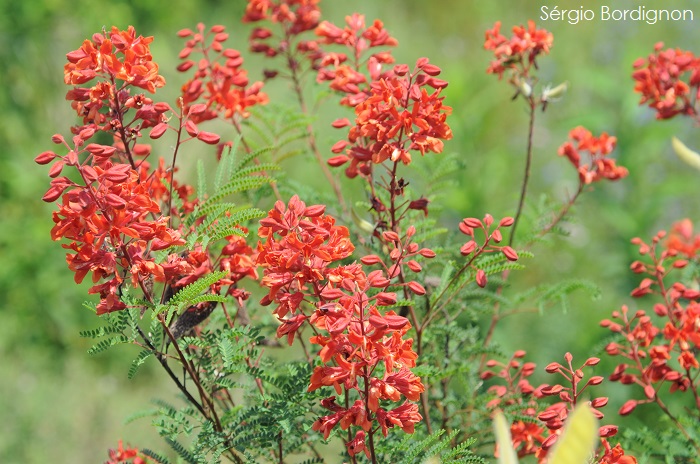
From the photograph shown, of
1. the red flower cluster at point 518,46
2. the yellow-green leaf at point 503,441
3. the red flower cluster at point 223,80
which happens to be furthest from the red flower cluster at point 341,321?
the red flower cluster at point 518,46

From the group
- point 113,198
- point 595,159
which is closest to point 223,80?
point 113,198

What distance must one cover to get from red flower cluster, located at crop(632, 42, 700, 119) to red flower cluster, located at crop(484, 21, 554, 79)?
29 centimetres

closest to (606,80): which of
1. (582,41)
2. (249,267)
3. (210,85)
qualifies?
(582,41)

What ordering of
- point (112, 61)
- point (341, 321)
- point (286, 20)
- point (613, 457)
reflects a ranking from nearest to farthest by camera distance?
point (341, 321) → point (613, 457) → point (112, 61) → point (286, 20)

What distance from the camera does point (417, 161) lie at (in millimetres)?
2604

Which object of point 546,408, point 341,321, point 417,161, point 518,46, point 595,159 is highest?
point 518,46

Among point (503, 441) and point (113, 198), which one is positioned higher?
point (113, 198)

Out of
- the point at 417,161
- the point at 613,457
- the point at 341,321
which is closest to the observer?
the point at 341,321

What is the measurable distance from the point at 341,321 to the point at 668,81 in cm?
138

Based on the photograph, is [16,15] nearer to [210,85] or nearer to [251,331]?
[210,85]

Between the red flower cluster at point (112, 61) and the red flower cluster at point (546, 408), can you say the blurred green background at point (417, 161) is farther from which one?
the red flower cluster at point (112, 61)

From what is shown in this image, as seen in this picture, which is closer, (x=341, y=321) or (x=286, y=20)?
(x=341, y=321)

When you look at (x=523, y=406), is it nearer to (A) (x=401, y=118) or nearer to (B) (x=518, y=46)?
(A) (x=401, y=118)

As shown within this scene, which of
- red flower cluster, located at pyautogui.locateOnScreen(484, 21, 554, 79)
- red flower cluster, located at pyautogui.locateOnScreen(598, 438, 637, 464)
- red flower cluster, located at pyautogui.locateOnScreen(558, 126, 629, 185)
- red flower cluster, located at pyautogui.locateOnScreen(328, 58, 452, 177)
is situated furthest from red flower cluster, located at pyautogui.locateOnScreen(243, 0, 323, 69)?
red flower cluster, located at pyautogui.locateOnScreen(598, 438, 637, 464)
